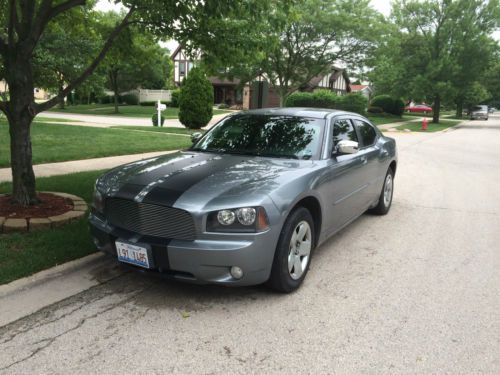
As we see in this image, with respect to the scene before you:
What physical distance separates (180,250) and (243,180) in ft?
2.68

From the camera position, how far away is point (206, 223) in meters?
3.44

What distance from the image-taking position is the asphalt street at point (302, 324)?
9.60 feet

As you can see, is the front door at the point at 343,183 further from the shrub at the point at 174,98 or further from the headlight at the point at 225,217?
the shrub at the point at 174,98

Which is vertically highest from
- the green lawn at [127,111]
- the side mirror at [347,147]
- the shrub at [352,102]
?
the shrub at [352,102]

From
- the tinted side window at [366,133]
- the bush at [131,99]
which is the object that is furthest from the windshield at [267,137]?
the bush at [131,99]

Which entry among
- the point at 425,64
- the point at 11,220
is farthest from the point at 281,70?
the point at 11,220

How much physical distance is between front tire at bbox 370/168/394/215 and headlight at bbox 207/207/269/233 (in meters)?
3.63

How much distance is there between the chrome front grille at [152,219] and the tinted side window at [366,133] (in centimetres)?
320

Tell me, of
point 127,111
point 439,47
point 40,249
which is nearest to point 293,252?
point 40,249

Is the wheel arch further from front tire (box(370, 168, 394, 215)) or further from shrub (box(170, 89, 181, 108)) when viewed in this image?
shrub (box(170, 89, 181, 108))

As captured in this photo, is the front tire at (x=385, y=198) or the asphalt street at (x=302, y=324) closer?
the asphalt street at (x=302, y=324)

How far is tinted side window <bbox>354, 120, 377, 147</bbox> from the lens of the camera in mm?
5922

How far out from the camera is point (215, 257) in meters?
3.40

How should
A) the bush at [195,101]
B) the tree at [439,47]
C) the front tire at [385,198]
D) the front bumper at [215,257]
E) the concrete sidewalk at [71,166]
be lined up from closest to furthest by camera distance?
the front bumper at [215,257] → the front tire at [385,198] → the concrete sidewalk at [71,166] → the bush at [195,101] → the tree at [439,47]
